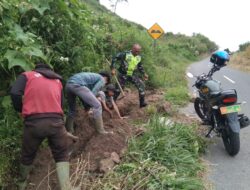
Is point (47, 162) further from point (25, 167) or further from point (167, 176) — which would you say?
point (167, 176)

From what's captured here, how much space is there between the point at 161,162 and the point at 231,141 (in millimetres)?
1521

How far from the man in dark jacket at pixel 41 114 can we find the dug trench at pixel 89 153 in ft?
0.89

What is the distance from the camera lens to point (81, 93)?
6.50 m

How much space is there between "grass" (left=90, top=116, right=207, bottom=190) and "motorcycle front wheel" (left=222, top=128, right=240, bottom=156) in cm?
41

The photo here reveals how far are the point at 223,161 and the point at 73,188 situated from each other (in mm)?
2806

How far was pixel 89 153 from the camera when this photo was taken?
5816 mm

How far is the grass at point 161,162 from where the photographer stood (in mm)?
5023

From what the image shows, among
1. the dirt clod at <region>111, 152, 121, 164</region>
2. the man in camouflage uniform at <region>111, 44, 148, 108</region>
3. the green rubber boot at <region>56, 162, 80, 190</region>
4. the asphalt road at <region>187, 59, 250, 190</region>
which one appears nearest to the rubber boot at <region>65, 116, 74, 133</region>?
the dirt clod at <region>111, 152, 121, 164</region>

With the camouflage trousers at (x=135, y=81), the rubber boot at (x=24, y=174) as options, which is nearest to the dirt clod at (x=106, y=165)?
the rubber boot at (x=24, y=174)

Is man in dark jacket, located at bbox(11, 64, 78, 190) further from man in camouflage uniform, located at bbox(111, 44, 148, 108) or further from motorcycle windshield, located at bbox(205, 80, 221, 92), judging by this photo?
man in camouflage uniform, located at bbox(111, 44, 148, 108)

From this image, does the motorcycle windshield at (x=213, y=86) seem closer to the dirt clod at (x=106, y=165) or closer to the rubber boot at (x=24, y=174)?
the dirt clod at (x=106, y=165)

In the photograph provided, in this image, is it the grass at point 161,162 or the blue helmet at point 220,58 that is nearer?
the grass at point 161,162

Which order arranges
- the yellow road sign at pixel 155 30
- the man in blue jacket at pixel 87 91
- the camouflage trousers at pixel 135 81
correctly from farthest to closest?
the yellow road sign at pixel 155 30 → the camouflage trousers at pixel 135 81 → the man in blue jacket at pixel 87 91

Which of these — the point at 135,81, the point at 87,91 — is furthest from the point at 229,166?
the point at 135,81
